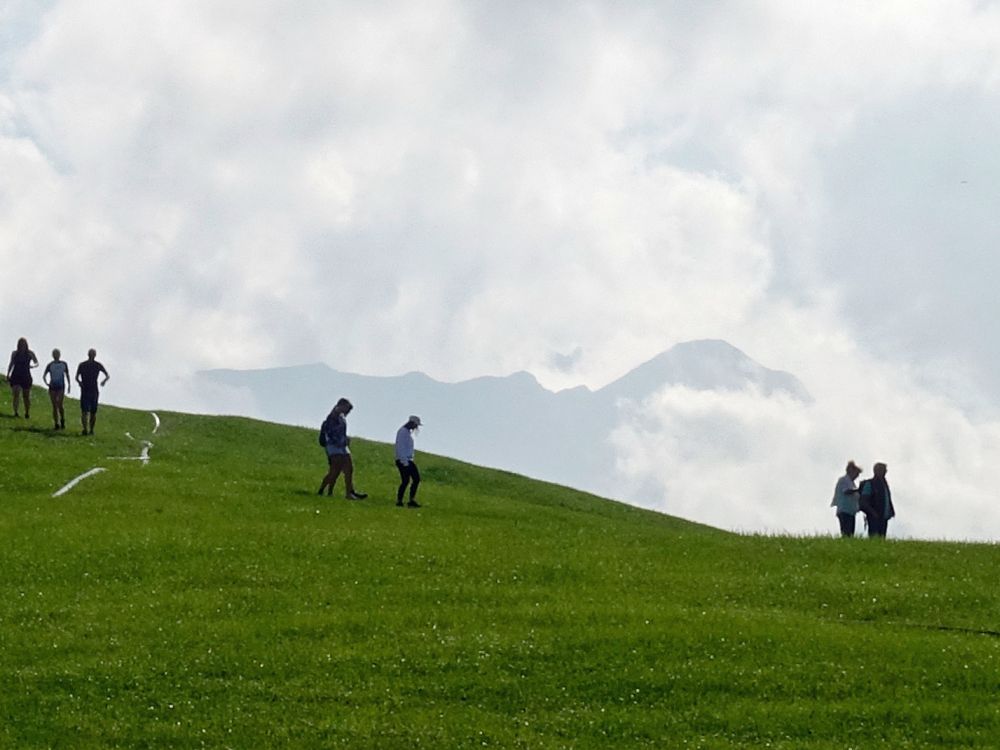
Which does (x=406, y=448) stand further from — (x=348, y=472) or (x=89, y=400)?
(x=89, y=400)

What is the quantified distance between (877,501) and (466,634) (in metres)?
19.7

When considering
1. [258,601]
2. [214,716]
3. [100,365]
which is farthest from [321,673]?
[100,365]

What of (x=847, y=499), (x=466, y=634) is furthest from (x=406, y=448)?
(x=466, y=634)

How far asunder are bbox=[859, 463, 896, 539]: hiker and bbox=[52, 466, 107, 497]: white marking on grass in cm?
2394

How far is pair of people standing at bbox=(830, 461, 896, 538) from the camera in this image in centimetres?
3731

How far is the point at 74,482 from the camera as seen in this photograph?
129 ft

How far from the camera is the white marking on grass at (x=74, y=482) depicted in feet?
124

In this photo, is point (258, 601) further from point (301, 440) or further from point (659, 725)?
point (301, 440)

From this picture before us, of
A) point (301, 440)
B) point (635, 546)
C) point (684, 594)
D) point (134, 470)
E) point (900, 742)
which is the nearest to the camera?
point (900, 742)

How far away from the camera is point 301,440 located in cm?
6269

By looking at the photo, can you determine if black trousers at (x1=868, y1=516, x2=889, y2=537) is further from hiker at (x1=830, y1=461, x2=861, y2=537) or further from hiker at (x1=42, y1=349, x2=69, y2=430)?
hiker at (x1=42, y1=349, x2=69, y2=430)

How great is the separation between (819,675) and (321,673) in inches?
311

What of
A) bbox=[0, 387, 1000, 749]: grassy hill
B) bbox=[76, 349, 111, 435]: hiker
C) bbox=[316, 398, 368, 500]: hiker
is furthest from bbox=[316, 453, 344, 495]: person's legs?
bbox=[76, 349, 111, 435]: hiker

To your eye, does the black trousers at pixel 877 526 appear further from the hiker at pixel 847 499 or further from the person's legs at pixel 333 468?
the person's legs at pixel 333 468
